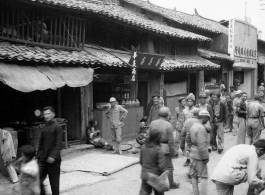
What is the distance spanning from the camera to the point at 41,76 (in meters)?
9.55

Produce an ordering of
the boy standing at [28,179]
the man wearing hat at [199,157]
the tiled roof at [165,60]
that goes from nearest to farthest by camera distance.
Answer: the boy standing at [28,179]
the man wearing hat at [199,157]
the tiled roof at [165,60]

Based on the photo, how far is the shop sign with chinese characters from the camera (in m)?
23.7

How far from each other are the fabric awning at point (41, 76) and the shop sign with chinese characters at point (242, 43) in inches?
604

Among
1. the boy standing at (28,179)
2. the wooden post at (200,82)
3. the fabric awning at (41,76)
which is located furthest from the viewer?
the wooden post at (200,82)

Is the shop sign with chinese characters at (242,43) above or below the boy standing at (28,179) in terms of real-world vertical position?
above

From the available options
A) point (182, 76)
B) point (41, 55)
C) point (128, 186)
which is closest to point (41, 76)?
point (41, 55)

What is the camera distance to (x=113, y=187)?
24.9 ft

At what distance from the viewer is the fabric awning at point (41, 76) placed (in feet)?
28.3

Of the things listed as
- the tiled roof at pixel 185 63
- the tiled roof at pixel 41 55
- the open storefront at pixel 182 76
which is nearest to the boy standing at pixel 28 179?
the tiled roof at pixel 41 55

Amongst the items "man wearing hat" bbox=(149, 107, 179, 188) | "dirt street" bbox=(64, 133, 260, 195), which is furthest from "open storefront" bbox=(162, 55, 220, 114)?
"man wearing hat" bbox=(149, 107, 179, 188)

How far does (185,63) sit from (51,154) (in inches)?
509

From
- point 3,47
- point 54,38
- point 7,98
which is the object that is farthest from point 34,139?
point 54,38

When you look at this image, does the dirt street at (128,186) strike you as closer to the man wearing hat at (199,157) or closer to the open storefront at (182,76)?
the man wearing hat at (199,157)

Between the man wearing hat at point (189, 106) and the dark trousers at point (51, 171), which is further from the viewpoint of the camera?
the man wearing hat at point (189, 106)
